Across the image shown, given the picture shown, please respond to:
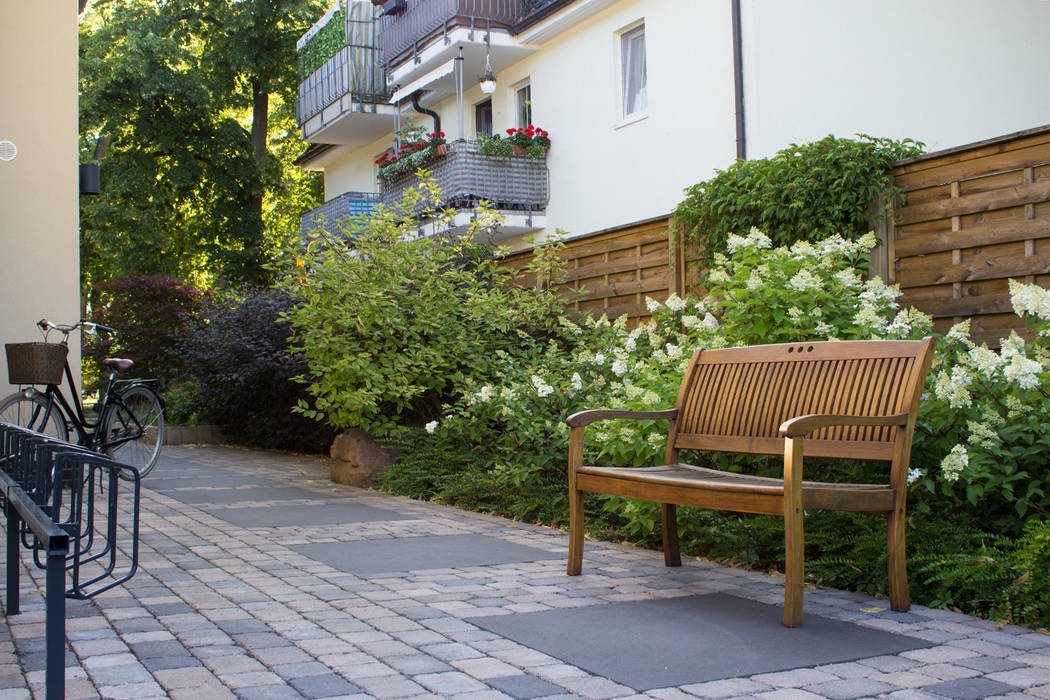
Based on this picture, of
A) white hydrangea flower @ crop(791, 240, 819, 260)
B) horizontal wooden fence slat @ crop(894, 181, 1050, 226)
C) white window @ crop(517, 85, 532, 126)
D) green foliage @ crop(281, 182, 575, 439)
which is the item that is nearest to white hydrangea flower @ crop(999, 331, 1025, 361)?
white hydrangea flower @ crop(791, 240, 819, 260)

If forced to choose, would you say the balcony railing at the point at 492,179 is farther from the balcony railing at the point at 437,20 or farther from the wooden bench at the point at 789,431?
the wooden bench at the point at 789,431

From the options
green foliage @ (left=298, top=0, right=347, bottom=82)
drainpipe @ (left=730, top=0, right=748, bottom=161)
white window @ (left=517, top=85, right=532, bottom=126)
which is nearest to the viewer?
drainpipe @ (left=730, top=0, right=748, bottom=161)

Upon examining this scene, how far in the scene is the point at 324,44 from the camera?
24.2 meters

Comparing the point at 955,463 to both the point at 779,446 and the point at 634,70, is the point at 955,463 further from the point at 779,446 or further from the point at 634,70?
the point at 634,70

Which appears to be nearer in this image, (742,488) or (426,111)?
(742,488)

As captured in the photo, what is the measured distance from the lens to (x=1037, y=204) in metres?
6.09

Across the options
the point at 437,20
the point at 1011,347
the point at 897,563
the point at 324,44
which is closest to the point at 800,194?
the point at 1011,347

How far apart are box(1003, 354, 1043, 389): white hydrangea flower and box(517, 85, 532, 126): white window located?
14.9m

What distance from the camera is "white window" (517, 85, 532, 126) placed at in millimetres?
18547

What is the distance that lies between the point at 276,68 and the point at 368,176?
4.84 m

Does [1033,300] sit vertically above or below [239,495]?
above

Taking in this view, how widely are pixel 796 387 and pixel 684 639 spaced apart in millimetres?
1542

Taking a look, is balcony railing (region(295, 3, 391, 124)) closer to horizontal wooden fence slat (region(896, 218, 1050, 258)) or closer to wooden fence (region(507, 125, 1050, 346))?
wooden fence (region(507, 125, 1050, 346))

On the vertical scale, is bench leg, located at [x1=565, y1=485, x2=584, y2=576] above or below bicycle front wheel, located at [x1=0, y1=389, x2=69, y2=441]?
below
